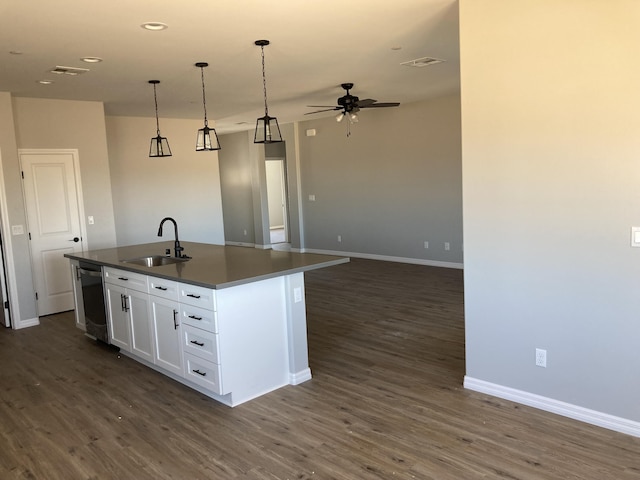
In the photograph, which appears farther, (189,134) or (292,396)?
(189,134)

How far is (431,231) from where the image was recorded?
8.33 metres

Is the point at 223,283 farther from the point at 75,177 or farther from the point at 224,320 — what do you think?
the point at 75,177

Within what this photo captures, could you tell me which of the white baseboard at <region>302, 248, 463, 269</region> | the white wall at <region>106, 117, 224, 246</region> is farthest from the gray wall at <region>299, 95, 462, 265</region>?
the white wall at <region>106, 117, 224, 246</region>

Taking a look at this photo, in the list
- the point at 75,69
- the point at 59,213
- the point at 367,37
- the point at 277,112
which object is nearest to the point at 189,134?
the point at 277,112

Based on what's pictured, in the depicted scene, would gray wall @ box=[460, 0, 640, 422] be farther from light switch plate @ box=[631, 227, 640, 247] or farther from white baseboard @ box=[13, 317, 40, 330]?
white baseboard @ box=[13, 317, 40, 330]

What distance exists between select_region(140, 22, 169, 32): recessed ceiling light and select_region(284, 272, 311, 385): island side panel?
2.02m

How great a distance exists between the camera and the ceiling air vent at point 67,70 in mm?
4721

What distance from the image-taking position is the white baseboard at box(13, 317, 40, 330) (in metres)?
5.78

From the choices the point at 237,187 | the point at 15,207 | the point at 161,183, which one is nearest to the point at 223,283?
the point at 15,207

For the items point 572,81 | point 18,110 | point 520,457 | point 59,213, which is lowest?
point 520,457

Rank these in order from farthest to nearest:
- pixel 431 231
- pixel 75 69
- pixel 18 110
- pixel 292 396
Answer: pixel 431 231, pixel 18 110, pixel 75 69, pixel 292 396

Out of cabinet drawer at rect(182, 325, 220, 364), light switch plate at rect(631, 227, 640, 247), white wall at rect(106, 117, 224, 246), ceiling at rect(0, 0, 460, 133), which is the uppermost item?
ceiling at rect(0, 0, 460, 133)

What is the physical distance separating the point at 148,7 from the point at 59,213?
390 centimetres

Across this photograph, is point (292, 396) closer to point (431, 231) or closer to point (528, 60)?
point (528, 60)
